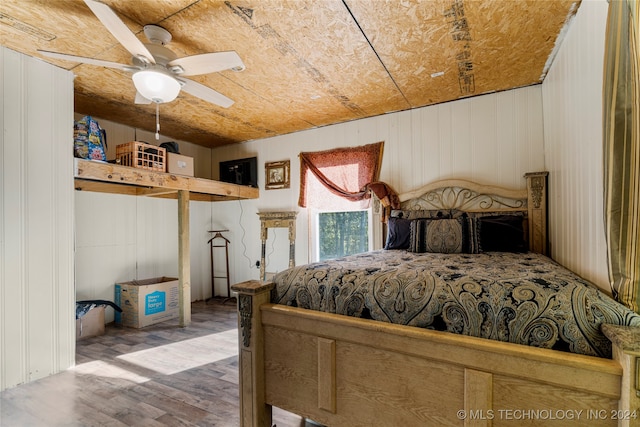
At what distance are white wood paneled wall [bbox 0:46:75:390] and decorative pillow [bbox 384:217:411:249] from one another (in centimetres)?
278

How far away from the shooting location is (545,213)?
263 centimetres

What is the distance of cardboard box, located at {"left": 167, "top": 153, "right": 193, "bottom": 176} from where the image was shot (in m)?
3.25

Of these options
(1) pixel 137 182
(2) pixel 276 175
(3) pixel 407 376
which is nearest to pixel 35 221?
(1) pixel 137 182

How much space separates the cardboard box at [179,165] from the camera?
10.7 ft

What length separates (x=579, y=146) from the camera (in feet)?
5.82

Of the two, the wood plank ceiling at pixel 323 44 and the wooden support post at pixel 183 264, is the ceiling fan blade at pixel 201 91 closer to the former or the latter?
the wood plank ceiling at pixel 323 44

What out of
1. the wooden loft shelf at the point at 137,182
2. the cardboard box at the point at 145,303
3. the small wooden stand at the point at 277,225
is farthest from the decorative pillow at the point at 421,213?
the cardboard box at the point at 145,303

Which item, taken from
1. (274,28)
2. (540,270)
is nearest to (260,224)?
(274,28)

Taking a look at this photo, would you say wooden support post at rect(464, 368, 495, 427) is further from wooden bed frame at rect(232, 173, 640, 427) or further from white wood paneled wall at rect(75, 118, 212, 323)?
white wood paneled wall at rect(75, 118, 212, 323)

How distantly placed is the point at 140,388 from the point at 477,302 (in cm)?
217

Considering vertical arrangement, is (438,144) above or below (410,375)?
above

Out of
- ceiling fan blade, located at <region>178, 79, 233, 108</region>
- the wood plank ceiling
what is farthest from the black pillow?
ceiling fan blade, located at <region>178, 79, 233, 108</region>

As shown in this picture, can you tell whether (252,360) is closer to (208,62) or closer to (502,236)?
(208,62)

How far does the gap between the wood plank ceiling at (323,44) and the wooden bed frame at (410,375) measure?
1.66 m
